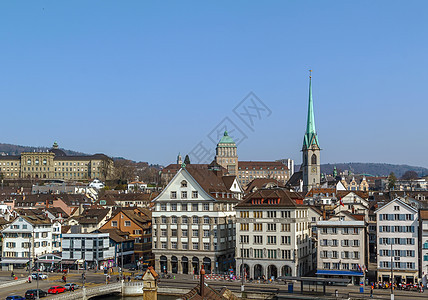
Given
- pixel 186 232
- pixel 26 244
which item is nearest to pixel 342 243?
pixel 186 232

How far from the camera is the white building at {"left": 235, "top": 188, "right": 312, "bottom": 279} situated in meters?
93.8

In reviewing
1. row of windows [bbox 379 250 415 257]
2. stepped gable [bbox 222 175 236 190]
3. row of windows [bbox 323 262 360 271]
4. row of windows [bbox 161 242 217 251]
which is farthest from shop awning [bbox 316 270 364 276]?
stepped gable [bbox 222 175 236 190]

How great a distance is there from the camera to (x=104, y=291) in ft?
274

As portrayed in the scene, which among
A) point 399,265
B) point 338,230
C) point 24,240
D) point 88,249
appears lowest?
point 399,265

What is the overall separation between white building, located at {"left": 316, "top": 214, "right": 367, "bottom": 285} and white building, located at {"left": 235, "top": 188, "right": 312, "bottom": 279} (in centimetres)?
429

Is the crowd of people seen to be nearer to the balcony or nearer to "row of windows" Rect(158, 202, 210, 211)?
"row of windows" Rect(158, 202, 210, 211)

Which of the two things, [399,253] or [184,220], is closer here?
[399,253]

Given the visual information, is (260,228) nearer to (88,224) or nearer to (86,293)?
(86,293)

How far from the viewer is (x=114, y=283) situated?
85.9 meters

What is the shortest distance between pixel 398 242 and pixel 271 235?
1958cm

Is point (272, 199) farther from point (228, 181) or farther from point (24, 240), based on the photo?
point (24, 240)

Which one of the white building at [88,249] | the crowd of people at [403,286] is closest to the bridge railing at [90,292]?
the white building at [88,249]

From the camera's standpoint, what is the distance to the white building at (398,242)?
87.8 meters

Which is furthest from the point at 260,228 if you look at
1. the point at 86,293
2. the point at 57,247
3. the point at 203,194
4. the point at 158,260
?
the point at 57,247
